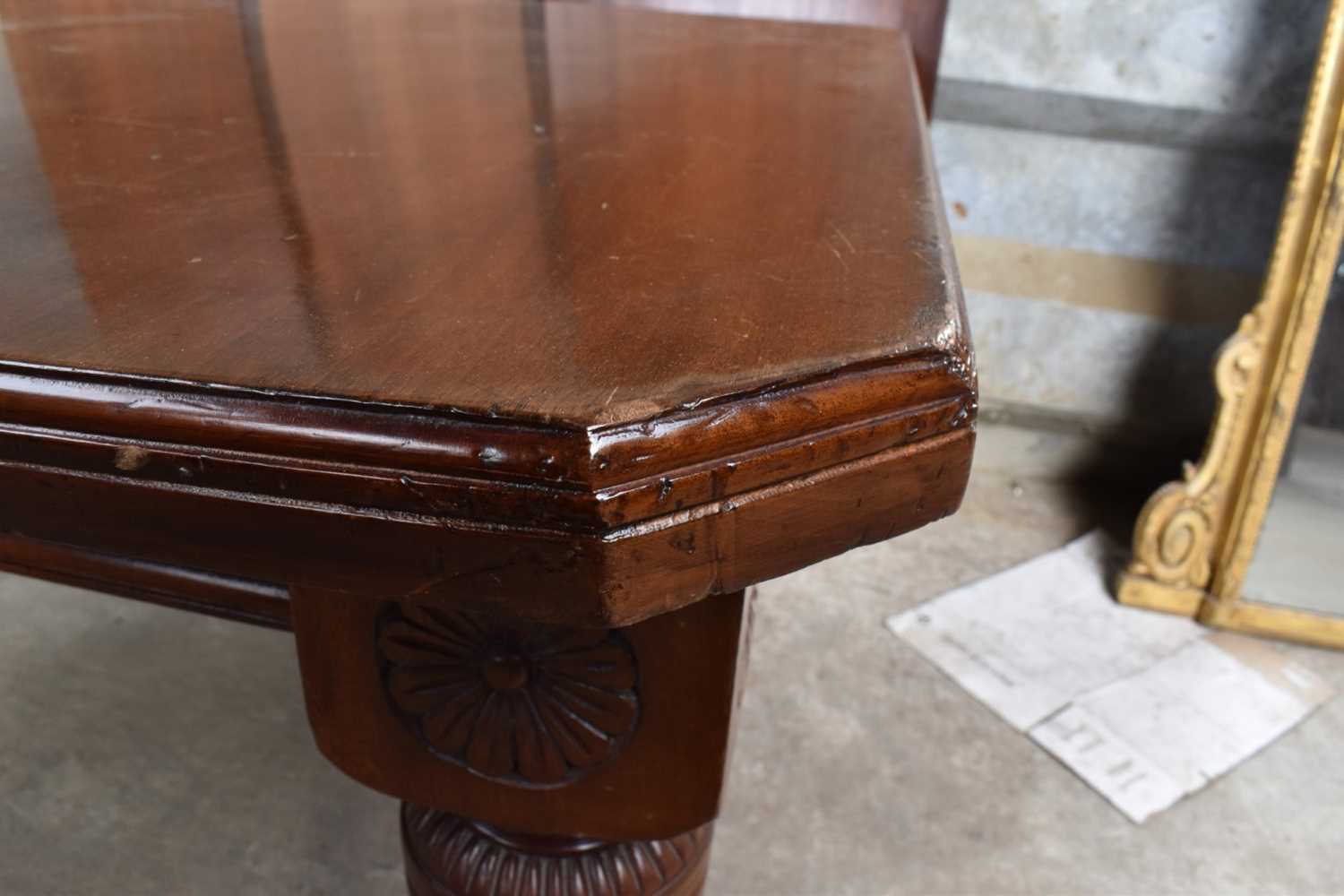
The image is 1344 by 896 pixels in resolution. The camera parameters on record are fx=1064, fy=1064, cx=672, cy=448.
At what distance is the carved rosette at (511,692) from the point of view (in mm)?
609

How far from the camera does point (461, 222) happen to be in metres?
0.62

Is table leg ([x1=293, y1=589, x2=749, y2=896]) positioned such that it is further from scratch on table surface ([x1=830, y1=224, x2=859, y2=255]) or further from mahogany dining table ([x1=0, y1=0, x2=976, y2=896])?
scratch on table surface ([x1=830, y1=224, x2=859, y2=255])

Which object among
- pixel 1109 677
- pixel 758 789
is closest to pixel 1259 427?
pixel 1109 677

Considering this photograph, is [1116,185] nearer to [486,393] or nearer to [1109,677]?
[1109,677]

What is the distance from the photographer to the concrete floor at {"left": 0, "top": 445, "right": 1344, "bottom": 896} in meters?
1.37

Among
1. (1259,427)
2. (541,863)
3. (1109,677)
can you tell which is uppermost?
(541,863)

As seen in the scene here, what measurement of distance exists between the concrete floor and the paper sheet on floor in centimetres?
4

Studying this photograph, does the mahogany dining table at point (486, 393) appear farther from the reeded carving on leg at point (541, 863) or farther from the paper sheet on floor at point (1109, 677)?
the paper sheet on floor at point (1109, 677)

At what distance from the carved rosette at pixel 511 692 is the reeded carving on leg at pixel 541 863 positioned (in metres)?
0.10

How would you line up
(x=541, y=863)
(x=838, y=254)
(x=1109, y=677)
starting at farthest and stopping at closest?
(x=1109, y=677), (x=541, y=863), (x=838, y=254)

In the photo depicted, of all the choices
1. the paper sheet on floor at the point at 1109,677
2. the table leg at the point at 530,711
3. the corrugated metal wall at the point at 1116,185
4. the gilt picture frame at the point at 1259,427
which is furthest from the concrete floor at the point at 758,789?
the table leg at the point at 530,711

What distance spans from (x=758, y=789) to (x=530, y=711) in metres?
0.94

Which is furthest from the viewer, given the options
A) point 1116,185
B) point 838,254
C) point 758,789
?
point 1116,185

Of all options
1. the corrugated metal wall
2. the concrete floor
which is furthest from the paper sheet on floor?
the corrugated metal wall
